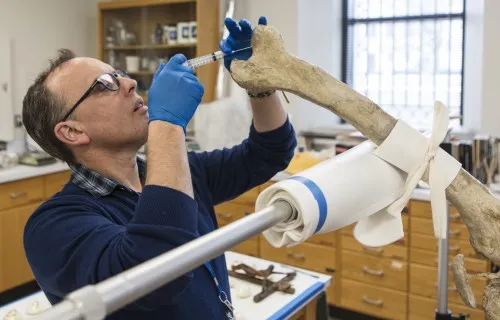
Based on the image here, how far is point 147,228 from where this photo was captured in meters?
0.91

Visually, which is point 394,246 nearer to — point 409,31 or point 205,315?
point 409,31

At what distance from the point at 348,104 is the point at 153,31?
3859mm

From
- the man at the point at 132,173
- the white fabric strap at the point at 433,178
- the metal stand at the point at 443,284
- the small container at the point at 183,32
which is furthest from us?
the small container at the point at 183,32

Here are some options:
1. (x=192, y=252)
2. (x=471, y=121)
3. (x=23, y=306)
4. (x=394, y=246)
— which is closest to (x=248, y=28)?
(x=192, y=252)

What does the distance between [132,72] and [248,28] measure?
137 inches

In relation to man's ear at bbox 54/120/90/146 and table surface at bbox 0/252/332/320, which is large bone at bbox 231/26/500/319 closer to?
man's ear at bbox 54/120/90/146

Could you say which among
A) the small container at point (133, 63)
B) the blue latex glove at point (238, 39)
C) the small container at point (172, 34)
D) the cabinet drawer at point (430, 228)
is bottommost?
the cabinet drawer at point (430, 228)

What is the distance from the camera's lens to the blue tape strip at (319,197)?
0.73 meters

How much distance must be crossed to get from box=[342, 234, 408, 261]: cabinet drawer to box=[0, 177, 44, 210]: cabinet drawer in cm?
203

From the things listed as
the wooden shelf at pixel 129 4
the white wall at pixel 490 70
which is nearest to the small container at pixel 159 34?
the wooden shelf at pixel 129 4

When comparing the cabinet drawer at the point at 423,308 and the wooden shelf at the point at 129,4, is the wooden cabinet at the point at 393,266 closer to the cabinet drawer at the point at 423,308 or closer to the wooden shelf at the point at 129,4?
the cabinet drawer at the point at 423,308

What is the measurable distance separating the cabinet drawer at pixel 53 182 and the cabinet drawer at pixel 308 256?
4.84 feet

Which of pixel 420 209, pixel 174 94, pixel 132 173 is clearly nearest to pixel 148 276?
pixel 174 94

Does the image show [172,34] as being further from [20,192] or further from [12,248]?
[12,248]
